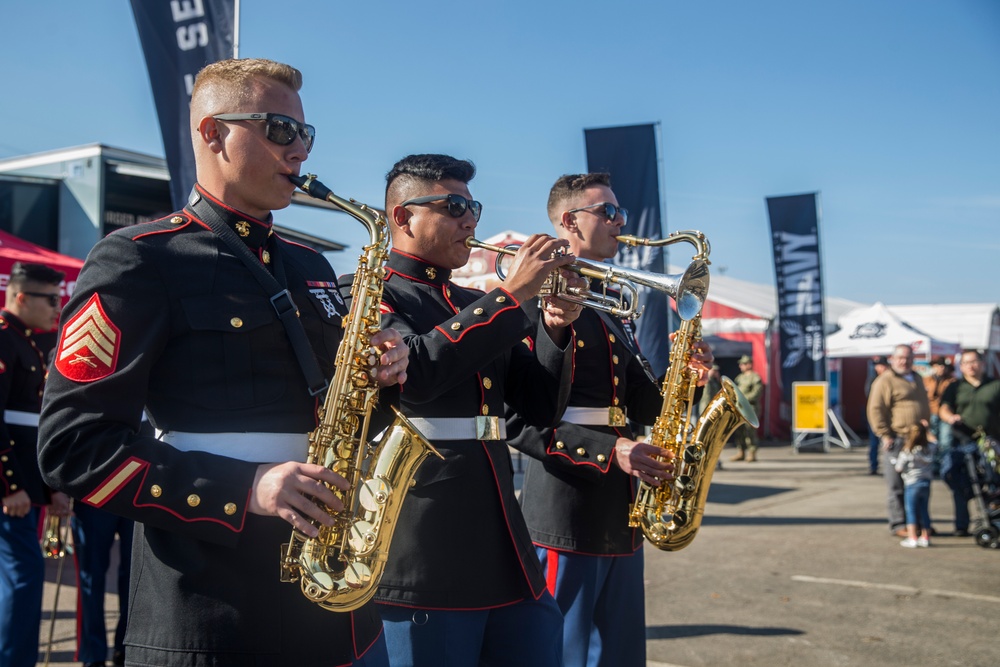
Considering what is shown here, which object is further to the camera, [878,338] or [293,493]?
[878,338]

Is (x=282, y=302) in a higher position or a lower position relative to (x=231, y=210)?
lower

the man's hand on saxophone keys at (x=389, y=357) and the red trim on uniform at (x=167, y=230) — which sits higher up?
the red trim on uniform at (x=167, y=230)

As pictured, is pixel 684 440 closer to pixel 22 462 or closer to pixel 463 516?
pixel 463 516

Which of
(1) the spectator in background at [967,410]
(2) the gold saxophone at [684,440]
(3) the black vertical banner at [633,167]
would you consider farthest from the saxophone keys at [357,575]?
(1) the spectator in background at [967,410]

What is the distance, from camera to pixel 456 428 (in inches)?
118

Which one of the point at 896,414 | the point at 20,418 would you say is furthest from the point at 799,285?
the point at 20,418

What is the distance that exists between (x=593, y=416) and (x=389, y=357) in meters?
1.83

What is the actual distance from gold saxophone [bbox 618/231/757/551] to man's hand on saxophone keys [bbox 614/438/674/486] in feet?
0.48

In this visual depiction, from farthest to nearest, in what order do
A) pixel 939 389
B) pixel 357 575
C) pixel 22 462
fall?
pixel 939 389 → pixel 22 462 → pixel 357 575

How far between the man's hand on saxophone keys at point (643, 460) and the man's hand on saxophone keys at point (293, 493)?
202 cm

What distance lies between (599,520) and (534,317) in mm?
927

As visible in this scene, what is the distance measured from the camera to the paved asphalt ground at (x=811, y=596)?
577 cm

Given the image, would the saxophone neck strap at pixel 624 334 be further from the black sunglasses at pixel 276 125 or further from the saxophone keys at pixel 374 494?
the black sunglasses at pixel 276 125

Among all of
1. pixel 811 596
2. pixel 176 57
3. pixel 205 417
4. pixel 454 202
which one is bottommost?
pixel 811 596
